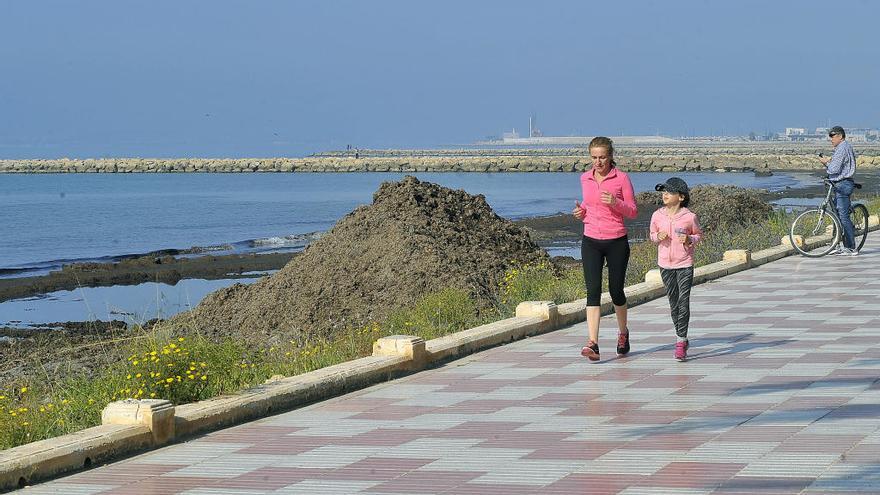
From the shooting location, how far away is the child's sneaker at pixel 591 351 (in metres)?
10.9

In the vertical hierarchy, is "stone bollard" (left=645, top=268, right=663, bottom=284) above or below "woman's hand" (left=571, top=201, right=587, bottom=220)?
below

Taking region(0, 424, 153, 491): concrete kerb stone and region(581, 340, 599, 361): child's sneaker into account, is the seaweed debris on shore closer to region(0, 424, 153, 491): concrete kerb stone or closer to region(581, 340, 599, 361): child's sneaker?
region(581, 340, 599, 361): child's sneaker

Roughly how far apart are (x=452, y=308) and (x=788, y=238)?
8593mm

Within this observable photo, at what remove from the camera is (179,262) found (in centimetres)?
3684

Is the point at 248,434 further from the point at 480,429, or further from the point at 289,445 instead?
A: the point at 480,429

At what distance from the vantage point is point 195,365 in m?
9.50

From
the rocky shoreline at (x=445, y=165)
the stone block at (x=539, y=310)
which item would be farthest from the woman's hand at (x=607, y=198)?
the rocky shoreline at (x=445, y=165)

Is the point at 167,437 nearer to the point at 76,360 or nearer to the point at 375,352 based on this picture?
the point at 375,352

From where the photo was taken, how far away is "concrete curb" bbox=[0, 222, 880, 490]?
747 cm

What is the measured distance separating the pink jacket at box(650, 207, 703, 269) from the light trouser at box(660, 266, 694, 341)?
0.21 ft

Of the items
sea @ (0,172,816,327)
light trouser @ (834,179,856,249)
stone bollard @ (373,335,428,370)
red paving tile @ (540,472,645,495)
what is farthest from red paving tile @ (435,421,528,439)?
light trouser @ (834,179,856,249)

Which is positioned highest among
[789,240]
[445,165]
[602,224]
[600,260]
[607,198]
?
[607,198]

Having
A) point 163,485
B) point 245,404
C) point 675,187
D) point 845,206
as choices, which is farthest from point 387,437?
point 845,206

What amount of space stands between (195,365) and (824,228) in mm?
15475
